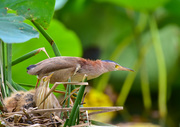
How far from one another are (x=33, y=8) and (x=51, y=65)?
0.14 metres

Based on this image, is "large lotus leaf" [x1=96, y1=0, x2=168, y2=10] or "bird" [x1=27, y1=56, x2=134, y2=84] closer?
"bird" [x1=27, y1=56, x2=134, y2=84]

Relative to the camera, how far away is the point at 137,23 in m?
2.15

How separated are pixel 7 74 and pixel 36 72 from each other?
7cm

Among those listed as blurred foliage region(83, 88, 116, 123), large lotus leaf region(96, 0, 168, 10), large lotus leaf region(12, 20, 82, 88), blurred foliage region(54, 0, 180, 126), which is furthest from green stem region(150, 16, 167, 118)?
large lotus leaf region(12, 20, 82, 88)

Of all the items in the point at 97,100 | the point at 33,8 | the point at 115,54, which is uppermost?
the point at 33,8

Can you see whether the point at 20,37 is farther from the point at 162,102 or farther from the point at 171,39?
the point at 171,39

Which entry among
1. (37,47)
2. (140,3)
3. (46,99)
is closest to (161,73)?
(140,3)

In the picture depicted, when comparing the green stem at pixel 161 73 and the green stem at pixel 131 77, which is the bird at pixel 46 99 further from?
the green stem at pixel 131 77

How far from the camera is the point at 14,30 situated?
469 millimetres

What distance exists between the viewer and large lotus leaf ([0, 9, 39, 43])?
1.43 feet

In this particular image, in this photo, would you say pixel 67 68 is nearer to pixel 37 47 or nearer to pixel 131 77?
pixel 37 47

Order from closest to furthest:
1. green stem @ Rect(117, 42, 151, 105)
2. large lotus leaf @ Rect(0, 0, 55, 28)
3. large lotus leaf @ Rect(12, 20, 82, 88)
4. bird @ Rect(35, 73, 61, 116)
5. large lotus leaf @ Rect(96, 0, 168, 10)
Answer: bird @ Rect(35, 73, 61, 116) → large lotus leaf @ Rect(0, 0, 55, 28) → large lotus leaf @ Rect(12, 20, 82, 88) → large lotus leaf @ Rect(96, 0, 168, 10) → green stem @ Rect(117, 42, 151, 105)

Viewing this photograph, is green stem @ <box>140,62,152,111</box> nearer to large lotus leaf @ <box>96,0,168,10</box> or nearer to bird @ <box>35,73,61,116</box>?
large lotus leaf @ <box>96,0,168,10</box>

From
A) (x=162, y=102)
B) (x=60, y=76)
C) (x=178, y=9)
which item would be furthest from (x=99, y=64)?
(x=178, y=9)
